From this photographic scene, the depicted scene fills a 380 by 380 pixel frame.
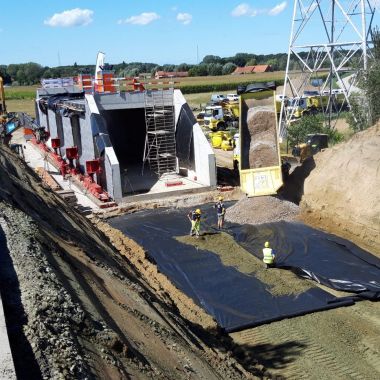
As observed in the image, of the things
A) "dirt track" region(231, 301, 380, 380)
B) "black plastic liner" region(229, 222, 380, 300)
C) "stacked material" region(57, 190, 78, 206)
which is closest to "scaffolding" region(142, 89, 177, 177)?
"stacked material" region(57, 190, 78, 206)

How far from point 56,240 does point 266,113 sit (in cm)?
1349

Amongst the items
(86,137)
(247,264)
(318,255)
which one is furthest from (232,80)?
(247,264)

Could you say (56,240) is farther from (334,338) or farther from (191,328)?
(334,338)

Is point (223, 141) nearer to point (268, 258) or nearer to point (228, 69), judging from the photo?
point (268, 258)

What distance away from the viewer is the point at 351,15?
25.2m

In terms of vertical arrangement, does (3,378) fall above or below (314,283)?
above

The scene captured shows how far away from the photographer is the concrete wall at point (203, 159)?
75.8 ft

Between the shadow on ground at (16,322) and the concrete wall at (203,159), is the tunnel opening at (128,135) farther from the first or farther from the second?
the shadow on ground at (16,322)

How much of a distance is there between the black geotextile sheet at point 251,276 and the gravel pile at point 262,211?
1.76ft

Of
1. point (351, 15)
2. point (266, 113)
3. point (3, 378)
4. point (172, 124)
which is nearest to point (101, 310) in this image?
point (3, 378)

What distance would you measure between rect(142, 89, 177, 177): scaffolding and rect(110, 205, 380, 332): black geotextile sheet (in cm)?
653

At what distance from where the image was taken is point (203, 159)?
930 inches

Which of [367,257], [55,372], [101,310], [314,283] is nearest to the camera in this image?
[55,372]

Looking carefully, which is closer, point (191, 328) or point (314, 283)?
point (191, 328)
